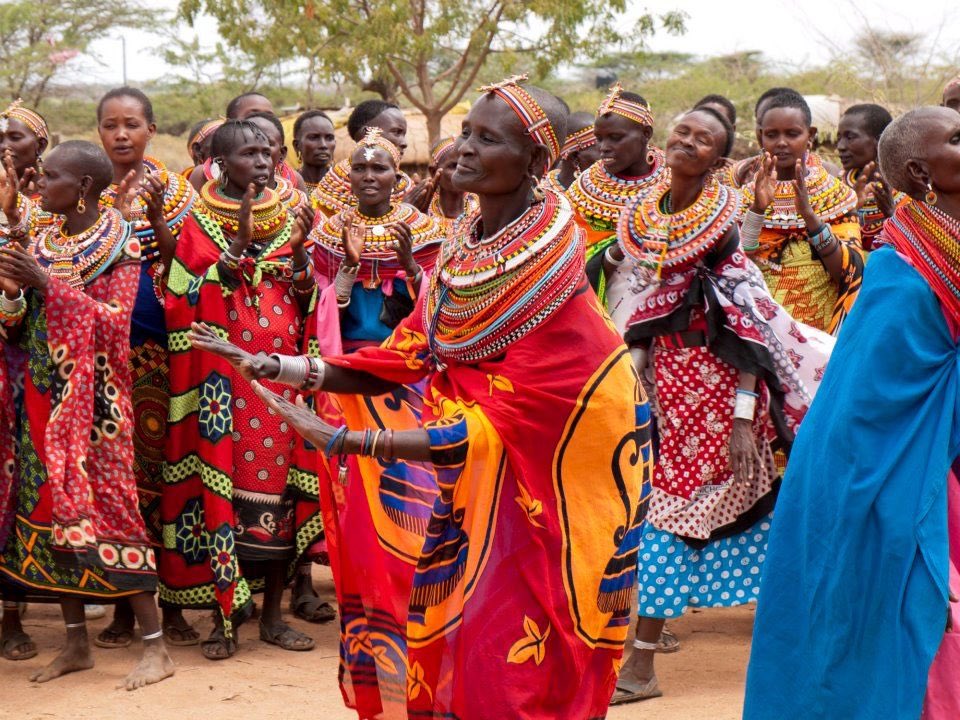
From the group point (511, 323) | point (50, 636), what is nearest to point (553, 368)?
point (511, 323)

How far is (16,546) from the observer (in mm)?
6082

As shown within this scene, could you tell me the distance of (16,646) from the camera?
632 centimetres

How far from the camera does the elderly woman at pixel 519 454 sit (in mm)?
3797

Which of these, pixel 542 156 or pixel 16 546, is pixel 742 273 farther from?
pixel 16 546

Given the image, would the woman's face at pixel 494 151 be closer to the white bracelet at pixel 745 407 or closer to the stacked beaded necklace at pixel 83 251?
the white bracelet at pixel 745 407

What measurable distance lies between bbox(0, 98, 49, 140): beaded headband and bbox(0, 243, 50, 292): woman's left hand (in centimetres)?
157

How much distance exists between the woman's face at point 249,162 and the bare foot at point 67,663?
2279 millimetres

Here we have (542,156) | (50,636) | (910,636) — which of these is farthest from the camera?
(50,636)

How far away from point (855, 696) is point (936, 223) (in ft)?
4.54

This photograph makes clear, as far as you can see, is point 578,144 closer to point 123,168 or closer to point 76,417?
point 123,168

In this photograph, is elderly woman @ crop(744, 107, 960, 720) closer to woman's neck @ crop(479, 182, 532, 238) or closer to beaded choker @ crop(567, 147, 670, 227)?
woman's neck @ crop(479, 182, 532, 238)

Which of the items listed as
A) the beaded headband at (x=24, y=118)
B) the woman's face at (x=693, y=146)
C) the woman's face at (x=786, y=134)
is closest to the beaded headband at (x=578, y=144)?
the woman's face at (x=786, y=134)

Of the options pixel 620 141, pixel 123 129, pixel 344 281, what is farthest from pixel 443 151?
pixel 344 281

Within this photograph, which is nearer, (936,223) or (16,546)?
(936,223)
